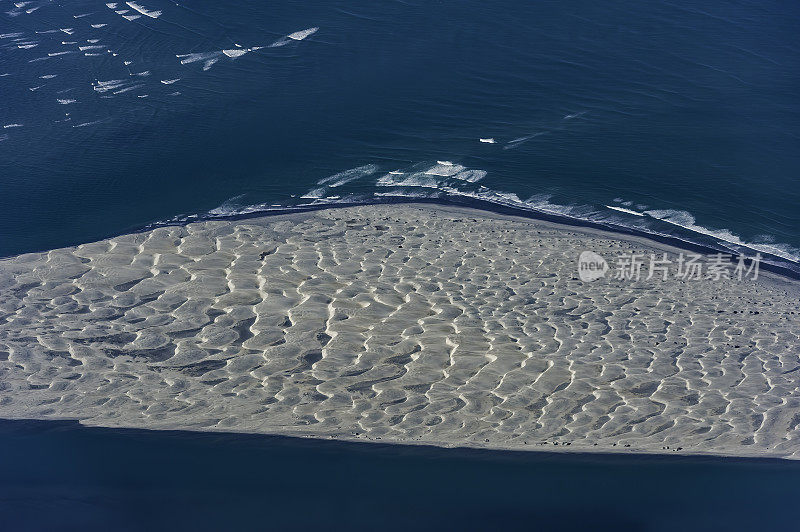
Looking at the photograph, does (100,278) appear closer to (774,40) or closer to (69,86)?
(69,86)

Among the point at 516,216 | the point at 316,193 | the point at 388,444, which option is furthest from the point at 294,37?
the point at 388,444

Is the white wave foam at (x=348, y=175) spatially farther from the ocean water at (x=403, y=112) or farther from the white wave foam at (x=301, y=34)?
the white wave foam at (x=301, y=34)

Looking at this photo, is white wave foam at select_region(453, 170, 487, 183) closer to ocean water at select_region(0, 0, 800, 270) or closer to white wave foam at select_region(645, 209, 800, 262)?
ocean water at select_region(0, 0, 800, 270)

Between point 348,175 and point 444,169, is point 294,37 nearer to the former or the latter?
point 348,175

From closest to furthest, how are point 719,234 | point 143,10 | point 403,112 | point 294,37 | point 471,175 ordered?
point 719,234, point 471,175, point 403,112, point 294,37, point 143,10

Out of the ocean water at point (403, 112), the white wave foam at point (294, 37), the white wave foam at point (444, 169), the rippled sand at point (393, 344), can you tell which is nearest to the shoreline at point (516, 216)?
the ocean water at point (403, 112)

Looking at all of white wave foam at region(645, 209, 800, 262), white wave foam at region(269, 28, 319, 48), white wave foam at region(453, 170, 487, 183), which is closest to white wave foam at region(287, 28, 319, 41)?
white wave foam at region(269, 28, 319, 48)

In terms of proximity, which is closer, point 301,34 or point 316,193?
point 316,193
